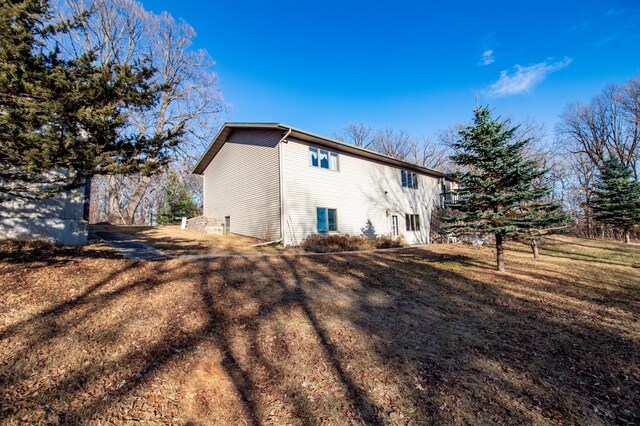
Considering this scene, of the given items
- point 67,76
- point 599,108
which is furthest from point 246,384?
point 599,108

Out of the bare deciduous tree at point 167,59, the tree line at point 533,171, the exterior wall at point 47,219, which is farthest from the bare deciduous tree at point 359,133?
the exterior wall at point 47,219

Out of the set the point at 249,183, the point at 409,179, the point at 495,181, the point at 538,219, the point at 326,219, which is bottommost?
the point at 538,219

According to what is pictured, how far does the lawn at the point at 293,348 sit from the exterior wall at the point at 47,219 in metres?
2.20

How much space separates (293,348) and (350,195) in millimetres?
12718

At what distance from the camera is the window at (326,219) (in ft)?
49.1

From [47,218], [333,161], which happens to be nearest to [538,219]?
[333,161]

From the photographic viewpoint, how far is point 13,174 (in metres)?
5.66

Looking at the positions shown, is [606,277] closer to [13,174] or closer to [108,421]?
[108,421]

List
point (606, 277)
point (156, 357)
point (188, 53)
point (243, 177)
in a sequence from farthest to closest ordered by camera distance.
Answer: point (188, 53) → point (243, 177) → point (606, 277) → point (156, 357)

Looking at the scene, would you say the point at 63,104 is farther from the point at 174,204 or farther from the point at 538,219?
the point at 174,204

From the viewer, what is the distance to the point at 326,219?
50.0 ft

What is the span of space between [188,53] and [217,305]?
28.0 meters

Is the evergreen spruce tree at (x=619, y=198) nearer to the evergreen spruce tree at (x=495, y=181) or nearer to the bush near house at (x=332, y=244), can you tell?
the evergreen spruce tree at (x=495, y=181)

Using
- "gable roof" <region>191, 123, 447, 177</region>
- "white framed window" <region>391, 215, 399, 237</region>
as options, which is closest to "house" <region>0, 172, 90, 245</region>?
"gable roof" <region>191, 123, 447, 177</region>
